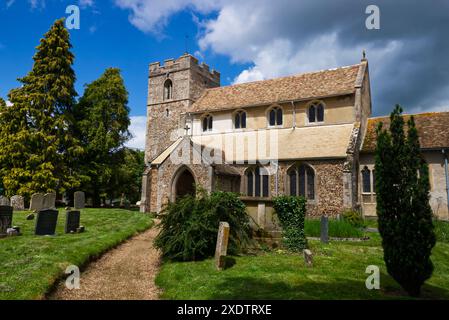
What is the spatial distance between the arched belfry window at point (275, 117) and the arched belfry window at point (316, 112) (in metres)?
2.11

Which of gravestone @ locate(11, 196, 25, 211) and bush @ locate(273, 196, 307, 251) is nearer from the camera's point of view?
bush @ locate(273, 196, 307, 251)

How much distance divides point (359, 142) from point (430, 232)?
14.6 m

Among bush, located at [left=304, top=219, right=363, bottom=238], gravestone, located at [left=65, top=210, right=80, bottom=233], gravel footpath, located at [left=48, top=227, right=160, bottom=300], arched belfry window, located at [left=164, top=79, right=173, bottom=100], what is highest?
arched belfry window, located at [left=164, top=79, right=173, bottom=100]

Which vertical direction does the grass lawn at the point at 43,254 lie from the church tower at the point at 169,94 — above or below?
below

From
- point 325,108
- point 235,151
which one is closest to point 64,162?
point 235,151

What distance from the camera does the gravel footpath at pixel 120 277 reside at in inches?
299

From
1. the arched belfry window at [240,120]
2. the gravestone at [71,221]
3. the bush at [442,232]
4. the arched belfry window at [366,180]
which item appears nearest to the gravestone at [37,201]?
the gravestone at [71,221]

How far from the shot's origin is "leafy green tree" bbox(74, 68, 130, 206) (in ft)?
→ 94.5

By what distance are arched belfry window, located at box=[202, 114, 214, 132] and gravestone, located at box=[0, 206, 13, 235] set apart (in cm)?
1666

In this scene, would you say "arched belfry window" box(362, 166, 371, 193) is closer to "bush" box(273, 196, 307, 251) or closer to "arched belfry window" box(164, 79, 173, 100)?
"bush" box(273, 196, 307, 251)

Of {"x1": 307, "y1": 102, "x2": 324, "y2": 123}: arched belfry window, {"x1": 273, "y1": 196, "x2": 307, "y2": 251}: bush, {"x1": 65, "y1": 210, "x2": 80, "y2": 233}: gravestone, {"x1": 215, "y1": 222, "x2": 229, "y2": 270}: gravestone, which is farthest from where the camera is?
{"x1": 307, "y1": 102, "x2": 324, "y2": 123}: arched belfry window

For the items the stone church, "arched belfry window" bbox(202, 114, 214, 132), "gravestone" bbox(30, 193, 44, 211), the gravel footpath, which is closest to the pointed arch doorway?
the stone church

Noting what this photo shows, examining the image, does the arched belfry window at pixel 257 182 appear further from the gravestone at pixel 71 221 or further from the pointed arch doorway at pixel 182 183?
the gravestone at pixel 71 221

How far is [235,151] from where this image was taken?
23.5m
